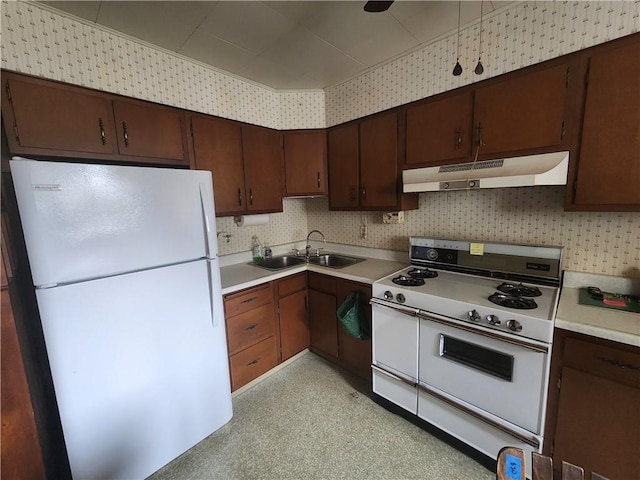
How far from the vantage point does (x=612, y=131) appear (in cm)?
124

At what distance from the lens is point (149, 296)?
53.5 inches

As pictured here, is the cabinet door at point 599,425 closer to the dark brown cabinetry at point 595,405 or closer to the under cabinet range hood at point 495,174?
the dark brown cabinetry at point 595,405

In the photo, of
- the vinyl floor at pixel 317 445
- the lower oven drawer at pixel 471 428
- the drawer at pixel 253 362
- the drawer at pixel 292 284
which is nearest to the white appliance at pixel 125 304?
the vinyl floor at pixel 317 445

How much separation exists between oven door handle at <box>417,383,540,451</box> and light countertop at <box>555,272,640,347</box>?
59cm

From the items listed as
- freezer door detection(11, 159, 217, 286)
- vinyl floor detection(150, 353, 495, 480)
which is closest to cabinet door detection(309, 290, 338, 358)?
vinyl floor detection(150, 353, 495, 480)

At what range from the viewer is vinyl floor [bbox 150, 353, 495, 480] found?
4.84ft

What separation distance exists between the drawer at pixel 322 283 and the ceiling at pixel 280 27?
5.73 feet

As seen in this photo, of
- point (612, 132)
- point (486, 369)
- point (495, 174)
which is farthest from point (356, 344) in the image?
point (612, 132)

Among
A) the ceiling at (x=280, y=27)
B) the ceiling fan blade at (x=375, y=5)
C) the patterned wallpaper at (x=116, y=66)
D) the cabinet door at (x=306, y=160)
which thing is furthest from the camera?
the cabinet door at (x=306, y=160)

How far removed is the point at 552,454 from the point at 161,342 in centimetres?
209

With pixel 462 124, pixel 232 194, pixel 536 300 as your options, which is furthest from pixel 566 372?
pixel 232 194

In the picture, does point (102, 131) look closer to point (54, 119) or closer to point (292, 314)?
point (54, 119)

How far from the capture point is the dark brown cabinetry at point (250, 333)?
6.42ft

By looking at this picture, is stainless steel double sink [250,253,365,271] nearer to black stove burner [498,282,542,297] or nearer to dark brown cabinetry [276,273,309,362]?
dark brown cabinetry [276,273,309,362]
